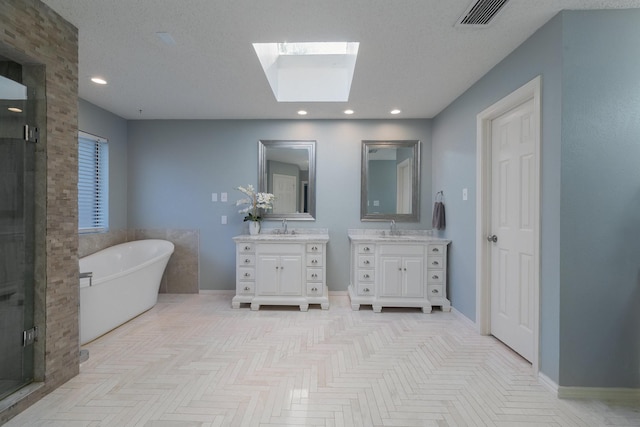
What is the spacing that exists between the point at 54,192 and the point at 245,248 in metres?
1.87

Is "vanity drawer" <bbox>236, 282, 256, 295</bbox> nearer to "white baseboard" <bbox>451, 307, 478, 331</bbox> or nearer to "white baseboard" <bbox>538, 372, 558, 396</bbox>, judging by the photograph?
"white baseboard" <bbox>451, 307, 478, 331</bbox>

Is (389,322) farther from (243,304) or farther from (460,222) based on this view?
(243,304)

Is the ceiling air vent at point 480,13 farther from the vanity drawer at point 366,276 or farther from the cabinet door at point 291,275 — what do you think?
the cabinet door at point 291,275

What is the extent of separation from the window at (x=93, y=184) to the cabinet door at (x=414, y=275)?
12.4 ft

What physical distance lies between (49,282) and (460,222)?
3.57m

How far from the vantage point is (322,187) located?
3969 millimetres

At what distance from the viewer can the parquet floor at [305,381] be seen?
5.41ft

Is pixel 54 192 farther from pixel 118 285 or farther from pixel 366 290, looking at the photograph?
pixel 366 290

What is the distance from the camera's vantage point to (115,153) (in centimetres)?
383

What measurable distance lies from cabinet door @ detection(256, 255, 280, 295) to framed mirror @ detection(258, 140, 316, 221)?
2.43 feet

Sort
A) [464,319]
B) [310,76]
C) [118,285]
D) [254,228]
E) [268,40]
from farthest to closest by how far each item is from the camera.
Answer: [254,228] → [310,76] → [464,319] → [118,285] → [268,40]

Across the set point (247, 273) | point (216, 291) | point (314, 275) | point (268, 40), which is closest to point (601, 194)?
point (268, 40)

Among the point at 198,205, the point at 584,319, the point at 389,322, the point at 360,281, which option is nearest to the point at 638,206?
the point at 584,319

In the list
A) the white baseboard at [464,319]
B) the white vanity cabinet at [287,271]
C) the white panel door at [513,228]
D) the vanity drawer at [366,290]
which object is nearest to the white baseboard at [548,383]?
the white panel door at [513,228]
